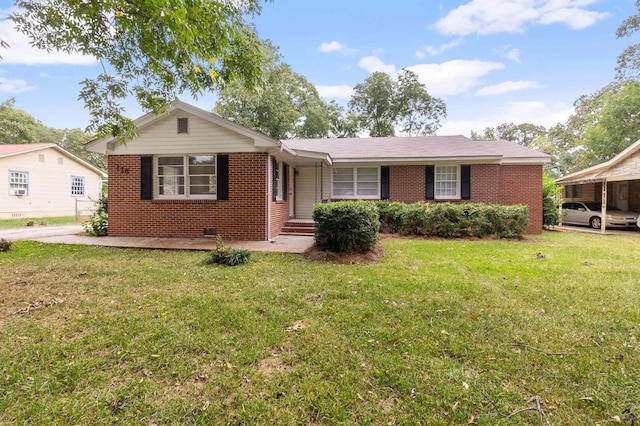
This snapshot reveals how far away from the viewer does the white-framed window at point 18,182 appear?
667 inches

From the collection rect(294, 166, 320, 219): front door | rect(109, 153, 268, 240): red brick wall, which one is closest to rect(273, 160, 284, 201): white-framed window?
rect(109, 153, 268, 240): red brick wall

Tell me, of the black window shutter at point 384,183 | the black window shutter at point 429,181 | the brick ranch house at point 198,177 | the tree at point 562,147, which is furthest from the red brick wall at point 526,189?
the tree at point 562,147

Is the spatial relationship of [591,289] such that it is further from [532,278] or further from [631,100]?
[631,100]

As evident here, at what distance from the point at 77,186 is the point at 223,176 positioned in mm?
19090

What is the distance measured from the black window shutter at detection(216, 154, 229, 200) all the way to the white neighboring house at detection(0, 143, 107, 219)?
10.9 m

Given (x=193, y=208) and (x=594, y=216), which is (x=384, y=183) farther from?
(x=594, y=216)

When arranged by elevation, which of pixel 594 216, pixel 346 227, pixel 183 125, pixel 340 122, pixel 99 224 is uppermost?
pixel 340 122

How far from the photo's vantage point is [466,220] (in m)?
9.85

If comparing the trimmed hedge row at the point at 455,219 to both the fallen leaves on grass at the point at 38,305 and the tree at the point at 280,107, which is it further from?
the tree at the point at 280,107

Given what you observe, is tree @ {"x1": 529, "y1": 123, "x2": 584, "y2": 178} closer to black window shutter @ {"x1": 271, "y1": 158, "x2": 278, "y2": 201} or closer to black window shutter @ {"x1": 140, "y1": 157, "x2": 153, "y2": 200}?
black window shutter @ {"x1": 271, "y1": 158, "x2": 278, "y2": 201}

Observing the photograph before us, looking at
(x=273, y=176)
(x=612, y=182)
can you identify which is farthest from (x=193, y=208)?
(x=612, y=182)

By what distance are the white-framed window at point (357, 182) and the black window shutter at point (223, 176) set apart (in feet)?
16.8

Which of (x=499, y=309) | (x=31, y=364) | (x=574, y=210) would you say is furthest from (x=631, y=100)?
(x=31, y=364)

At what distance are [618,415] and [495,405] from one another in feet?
2.53
